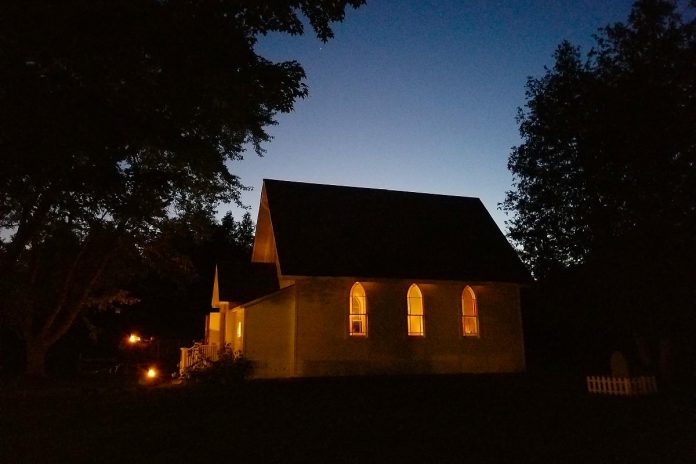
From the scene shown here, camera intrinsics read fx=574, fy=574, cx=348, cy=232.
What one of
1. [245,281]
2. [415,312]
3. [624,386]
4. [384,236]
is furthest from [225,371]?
[624,386]

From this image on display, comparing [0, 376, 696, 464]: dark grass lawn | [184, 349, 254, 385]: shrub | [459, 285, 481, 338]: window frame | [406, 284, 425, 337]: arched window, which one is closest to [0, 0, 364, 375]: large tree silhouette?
[0, 376, 696, 464]: dark grass lawn

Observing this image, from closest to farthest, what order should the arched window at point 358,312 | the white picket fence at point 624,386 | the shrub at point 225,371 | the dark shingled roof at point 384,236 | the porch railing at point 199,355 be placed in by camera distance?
1. the white picket fence at point 624,386
2. the shrub at point 225,371
3. the arched window at point 358,312
4. the dark shingled roof at point 384,236
5. the porch railing at point 199,355

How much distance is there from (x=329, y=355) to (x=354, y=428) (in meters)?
9.27

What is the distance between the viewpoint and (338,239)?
75.3 ft

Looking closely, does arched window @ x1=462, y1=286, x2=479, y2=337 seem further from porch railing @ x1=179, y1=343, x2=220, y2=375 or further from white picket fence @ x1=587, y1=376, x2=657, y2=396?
porch railing @ x1=179, y1=343, x2=220, y2=375

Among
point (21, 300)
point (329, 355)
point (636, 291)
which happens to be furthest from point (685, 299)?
point (21, 300)

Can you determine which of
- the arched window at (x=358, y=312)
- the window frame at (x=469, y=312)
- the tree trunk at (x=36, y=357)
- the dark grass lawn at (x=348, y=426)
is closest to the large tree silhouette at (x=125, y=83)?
the dark grass lawn at (x=348, y=426)

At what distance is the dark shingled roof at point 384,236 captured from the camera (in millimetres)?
21734

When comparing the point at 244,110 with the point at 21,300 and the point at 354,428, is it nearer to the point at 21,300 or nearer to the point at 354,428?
the point at 354,428

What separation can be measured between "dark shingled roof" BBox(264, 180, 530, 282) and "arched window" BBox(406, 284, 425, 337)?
0.87 meters

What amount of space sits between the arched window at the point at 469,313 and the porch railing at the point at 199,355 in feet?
31.9

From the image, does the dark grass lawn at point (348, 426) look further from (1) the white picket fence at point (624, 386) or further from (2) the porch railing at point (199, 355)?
(2) the porch railing at point (199, 355)

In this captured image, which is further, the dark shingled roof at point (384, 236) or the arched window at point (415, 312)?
the arched window at point (415, 312)

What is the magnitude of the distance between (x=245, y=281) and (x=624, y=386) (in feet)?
45.3
